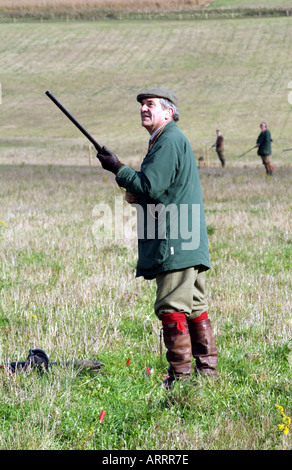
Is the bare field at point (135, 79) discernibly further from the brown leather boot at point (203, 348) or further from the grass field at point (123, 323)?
the brown leather boot at point (203, 348)

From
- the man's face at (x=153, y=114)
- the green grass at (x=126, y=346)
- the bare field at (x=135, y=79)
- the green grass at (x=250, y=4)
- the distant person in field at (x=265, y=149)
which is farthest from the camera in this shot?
the green grass at (x=250, y=4)

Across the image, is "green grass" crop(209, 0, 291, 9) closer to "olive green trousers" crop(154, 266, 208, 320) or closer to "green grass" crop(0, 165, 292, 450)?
"green grass" crop(0, 165, 292, 450)

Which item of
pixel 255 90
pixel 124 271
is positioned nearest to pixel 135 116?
pixel 255 90

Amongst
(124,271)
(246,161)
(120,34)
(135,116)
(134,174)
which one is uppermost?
(120,34)

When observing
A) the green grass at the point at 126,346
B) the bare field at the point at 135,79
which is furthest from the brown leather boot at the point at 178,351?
the bare field at the point at 135,79

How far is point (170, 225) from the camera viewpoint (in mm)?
3855

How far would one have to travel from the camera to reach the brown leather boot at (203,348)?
4.04m

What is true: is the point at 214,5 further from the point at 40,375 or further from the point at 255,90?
the point at 40,375

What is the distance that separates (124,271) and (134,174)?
10.6 feet

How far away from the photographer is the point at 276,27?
74312 mm

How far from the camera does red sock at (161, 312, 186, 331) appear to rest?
3854mm

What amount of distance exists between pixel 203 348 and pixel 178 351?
27 cm

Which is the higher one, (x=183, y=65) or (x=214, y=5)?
(x=214, y=5)

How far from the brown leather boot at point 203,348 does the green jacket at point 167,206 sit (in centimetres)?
44
